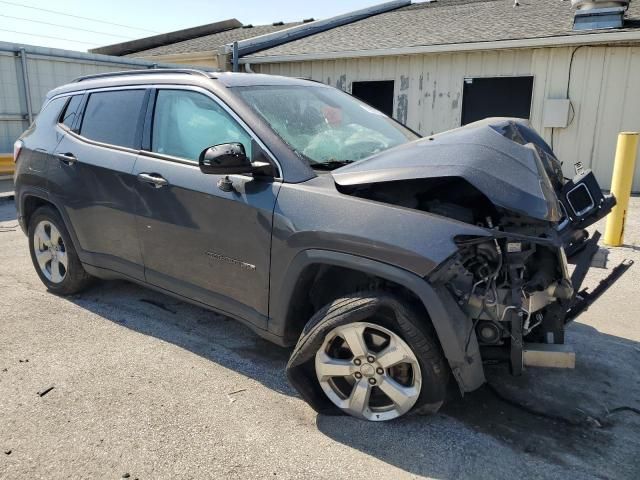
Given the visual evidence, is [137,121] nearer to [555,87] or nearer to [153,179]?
[153,179]

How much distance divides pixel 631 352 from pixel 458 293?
210 centimetres

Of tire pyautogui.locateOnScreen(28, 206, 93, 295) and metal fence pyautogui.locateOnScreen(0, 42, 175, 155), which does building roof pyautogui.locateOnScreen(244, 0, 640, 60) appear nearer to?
metal fence pyautogui.locateOnScreen(0, 42, 175, 155)

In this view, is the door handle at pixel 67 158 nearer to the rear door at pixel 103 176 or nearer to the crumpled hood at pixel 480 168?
the rear door at pixel 103 176

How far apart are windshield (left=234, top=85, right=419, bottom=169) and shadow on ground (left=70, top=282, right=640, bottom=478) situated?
1444 millimetres

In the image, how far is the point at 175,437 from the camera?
2775 mm

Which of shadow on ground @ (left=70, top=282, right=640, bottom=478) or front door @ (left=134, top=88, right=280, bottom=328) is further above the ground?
front door @ (left=134, top=88, right=280, bottom=328)

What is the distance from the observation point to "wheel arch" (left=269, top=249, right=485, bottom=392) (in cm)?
252

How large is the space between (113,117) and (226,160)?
5.42 ft

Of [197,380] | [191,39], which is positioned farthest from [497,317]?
[191,39]

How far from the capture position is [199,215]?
3.34 meters

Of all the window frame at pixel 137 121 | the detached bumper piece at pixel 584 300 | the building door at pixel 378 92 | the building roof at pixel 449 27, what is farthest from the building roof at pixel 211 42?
the detached bumper piece at pixel 584 300

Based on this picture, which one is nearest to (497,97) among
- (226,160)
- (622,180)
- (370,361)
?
(622,180)

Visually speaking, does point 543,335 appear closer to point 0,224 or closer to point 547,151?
point 547,151

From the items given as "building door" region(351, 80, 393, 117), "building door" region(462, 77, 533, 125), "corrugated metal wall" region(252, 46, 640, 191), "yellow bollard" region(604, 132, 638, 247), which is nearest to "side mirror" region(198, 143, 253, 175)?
"yellow bollard" region(604, 132, 638, 247)
